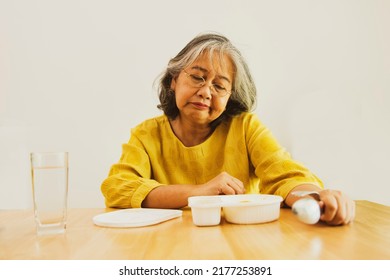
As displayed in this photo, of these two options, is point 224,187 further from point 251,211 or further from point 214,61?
point 214,61

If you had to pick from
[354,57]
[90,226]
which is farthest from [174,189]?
[354,57]

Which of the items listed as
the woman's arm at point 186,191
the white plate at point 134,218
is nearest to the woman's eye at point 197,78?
the woman's arm at point 186,191

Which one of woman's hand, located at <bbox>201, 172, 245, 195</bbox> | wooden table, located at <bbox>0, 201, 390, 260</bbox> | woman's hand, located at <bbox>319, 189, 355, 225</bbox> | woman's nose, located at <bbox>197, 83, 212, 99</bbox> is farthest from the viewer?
woman's nose, located at <bbox>197, 83, 212, 99</bbox>

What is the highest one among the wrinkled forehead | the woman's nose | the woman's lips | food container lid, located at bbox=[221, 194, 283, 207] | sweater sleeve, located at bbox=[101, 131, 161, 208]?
the wrinkled forehead

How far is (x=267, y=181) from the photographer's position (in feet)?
2.88

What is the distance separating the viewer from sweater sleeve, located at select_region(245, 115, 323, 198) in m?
0.80

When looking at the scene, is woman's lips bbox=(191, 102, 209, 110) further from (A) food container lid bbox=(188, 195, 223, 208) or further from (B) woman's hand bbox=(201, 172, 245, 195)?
(A) food container lid bbox=(188, 195, 223, 208)

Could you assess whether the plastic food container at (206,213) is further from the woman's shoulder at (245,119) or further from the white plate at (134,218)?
the woman's shoulder at (245,119)

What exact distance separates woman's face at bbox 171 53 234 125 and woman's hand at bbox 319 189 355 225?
17.9 inches

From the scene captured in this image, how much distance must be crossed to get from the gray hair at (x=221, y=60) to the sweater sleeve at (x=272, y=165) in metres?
0.07

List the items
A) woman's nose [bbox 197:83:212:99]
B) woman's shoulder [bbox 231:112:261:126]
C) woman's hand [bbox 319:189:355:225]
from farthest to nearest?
woman's shoulder [bbox 231:112:261:126] → woman's nose [bbox 197:83:212:99] → woman's hand [bbox 319:189:355:225]

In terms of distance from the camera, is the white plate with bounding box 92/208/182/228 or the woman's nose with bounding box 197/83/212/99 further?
the woman's nose with bounding box 197/83/212/99

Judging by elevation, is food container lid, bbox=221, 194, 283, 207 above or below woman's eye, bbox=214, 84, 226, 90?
below

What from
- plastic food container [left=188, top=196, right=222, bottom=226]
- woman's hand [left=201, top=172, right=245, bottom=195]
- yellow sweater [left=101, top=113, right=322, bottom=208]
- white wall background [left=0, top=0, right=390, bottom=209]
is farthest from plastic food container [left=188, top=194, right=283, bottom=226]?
white wall background [left=0, top=0, right=390, bottom=209]
